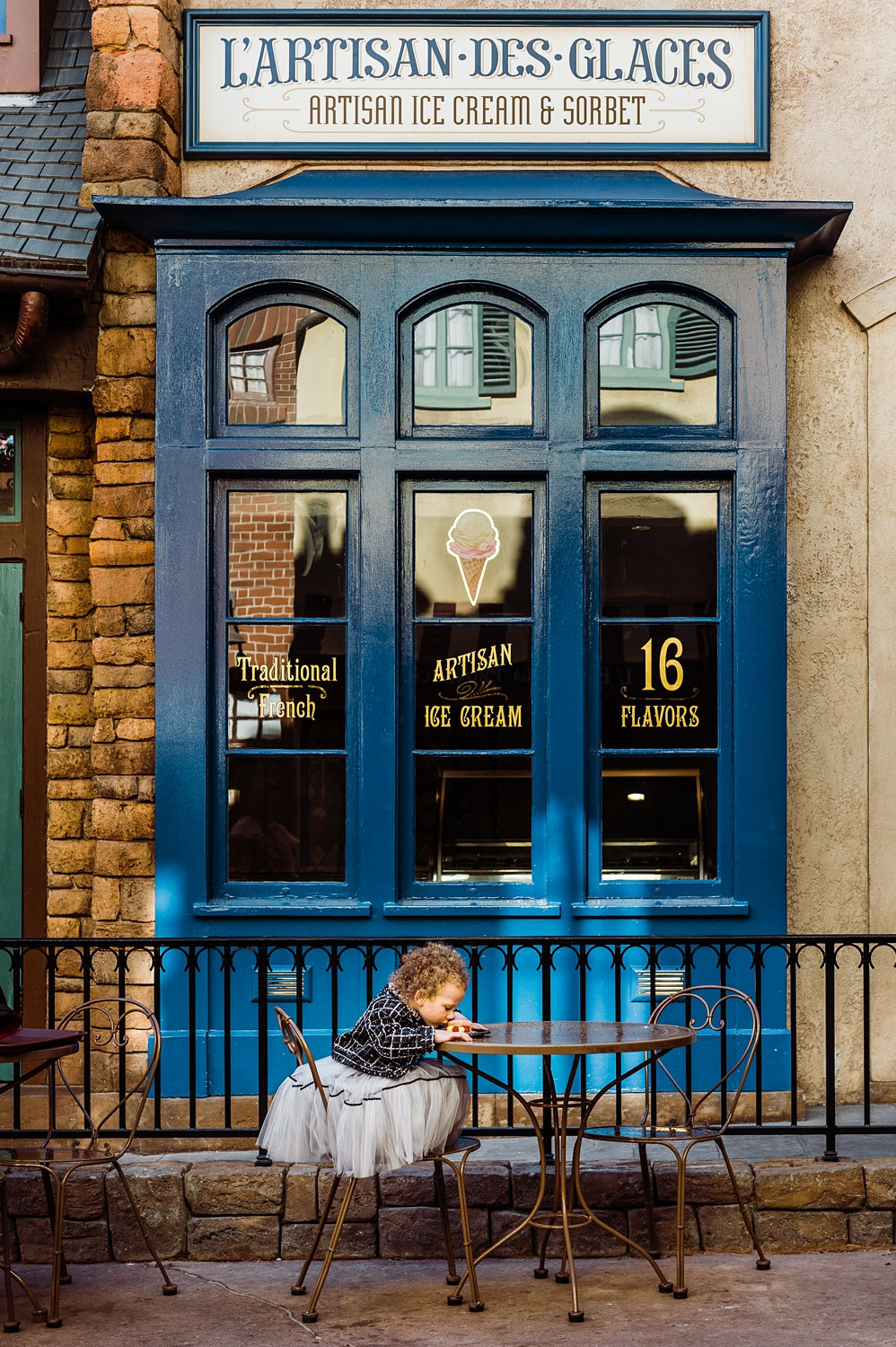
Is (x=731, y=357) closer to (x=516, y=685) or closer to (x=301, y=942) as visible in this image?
(x=516, y=685)

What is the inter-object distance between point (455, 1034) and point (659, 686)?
8.97 feet

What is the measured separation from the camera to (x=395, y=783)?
7230 mm

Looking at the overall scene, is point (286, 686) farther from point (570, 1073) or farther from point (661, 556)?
point (570, 1073)

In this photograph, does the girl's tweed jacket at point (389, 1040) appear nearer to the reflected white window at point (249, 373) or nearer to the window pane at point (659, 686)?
the window pane at point (659, 686)

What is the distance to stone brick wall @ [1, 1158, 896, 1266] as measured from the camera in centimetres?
574

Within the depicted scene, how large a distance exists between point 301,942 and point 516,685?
6.57ft

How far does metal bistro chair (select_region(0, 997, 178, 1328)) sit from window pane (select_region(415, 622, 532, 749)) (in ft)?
6.77

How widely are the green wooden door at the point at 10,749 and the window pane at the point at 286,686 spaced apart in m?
1.23

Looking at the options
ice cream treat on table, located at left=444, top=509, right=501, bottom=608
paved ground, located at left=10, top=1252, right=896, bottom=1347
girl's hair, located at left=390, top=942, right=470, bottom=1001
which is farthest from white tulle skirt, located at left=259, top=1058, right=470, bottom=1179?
ice cream treat on table, located at left=444, top=509, right=501, bottom=608

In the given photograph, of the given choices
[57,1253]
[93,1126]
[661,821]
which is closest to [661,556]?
[661,821]

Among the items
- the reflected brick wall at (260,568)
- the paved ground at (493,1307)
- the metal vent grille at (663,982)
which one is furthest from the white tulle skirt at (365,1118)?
the reflected brick wall at (260,568)

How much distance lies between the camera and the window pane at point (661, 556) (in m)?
7.37

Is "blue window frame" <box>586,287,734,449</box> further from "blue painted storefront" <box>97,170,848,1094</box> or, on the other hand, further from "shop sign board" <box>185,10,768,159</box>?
"shop sign board" <box>185,10,768,159</box>

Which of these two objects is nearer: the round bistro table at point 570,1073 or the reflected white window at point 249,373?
the round bistro table at point 570,1073
